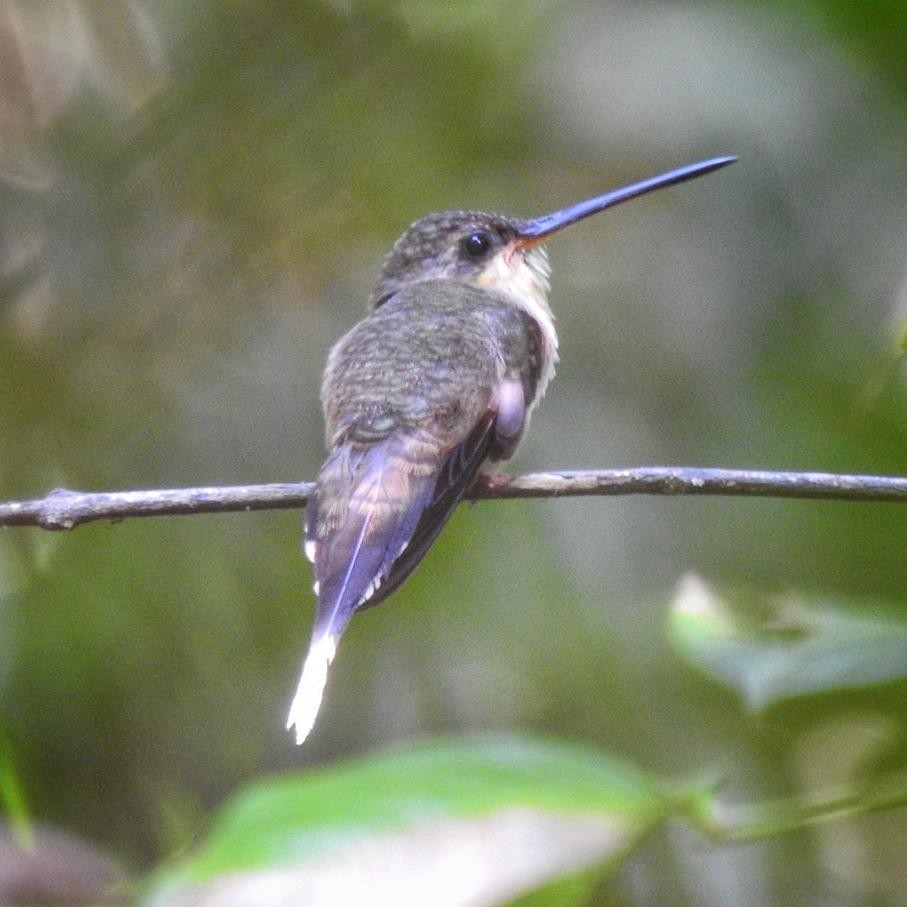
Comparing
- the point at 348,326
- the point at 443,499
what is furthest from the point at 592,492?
the point at 348,326

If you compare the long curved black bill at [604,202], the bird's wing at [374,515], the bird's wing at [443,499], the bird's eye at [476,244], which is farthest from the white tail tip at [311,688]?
the bird's eye at [476,244]

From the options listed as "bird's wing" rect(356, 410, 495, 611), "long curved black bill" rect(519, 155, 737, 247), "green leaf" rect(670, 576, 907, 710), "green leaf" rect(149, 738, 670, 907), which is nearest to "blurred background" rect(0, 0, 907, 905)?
"long curved black bill" rect(519, 155, 737, 247)

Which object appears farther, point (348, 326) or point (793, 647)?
point (348, 326)

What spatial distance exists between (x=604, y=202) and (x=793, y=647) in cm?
117

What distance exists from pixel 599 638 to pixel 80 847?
50.0 inches

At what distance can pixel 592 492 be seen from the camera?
6.15 feet

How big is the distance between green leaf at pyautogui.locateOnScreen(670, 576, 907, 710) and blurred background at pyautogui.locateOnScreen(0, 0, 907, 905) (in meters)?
0.93

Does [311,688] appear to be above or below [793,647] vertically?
above

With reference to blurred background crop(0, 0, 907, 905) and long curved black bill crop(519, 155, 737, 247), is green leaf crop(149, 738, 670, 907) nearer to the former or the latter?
long curved black bill crop(519, 155, 737, 247)

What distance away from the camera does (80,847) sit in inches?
121

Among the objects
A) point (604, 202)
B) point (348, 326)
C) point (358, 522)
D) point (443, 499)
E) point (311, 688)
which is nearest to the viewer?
point (311, 688)

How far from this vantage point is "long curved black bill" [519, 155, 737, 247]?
2.74 meters

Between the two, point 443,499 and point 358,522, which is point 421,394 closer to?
point 443,499

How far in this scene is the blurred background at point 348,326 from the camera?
331 cm
